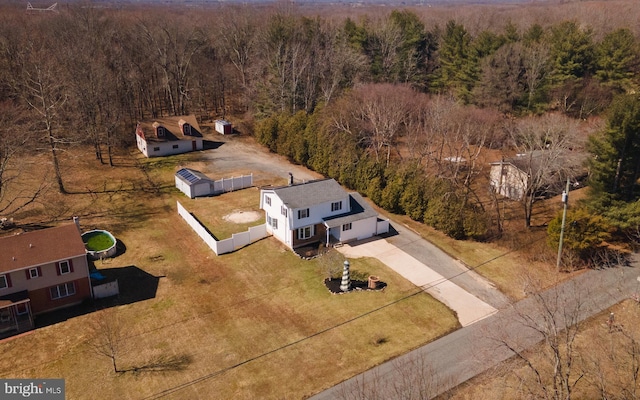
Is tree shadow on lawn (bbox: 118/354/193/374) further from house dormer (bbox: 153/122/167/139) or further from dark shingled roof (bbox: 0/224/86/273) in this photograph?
house dormer (bbox: 153/122/167/139)

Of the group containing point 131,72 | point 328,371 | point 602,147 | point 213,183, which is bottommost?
point 328,371

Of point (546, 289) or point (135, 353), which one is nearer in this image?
point (135, 353)

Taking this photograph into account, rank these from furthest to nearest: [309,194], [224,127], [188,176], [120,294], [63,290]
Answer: [224,127]
[188,176]
[309,194]
[120,294]
[63,290]

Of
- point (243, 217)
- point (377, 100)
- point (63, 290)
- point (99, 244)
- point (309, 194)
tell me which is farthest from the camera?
point (377, 100)

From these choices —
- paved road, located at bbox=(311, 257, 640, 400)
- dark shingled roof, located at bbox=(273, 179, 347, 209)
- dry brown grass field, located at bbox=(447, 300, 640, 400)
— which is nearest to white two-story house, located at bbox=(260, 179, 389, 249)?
dark shingled roof, located at bbox=(273, 179, 347, 209)

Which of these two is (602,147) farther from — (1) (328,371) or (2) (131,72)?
(2) (131,72)

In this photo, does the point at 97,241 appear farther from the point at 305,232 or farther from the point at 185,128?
the point at 185,128

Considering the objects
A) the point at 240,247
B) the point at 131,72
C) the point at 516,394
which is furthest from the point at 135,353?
the point at 131,72

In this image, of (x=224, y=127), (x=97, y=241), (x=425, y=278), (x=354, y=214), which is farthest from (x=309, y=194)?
(x=224, y=127)
